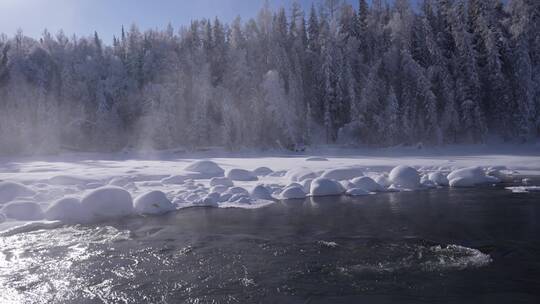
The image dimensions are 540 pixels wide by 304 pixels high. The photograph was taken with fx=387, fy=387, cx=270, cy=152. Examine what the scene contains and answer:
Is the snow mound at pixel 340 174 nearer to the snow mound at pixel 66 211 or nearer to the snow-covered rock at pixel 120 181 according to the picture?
the snow-covered rock at pixel 120 181

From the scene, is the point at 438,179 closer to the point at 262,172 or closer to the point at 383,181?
the point at 383,181

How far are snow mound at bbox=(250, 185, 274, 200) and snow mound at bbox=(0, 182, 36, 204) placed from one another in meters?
8.76

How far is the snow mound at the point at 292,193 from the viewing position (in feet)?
53.5

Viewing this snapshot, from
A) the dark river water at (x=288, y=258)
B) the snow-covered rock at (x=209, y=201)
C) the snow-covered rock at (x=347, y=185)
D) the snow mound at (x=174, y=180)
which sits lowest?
the dark river water at (x=288, y=258)

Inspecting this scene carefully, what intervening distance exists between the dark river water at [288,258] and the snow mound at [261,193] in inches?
102

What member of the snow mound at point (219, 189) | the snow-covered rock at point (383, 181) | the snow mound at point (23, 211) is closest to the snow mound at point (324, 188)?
the snow-covered rock at point (383, 181)

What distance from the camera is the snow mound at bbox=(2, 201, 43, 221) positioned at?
12664 millimetres

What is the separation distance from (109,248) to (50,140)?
142ft

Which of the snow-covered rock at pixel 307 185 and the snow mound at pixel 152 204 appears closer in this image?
the snow mound at pixel 152 204

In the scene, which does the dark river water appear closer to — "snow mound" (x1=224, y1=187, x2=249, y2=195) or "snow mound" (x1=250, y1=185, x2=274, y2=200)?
"snow mound" (x1=250, y1=185, x2=274, y2=200)

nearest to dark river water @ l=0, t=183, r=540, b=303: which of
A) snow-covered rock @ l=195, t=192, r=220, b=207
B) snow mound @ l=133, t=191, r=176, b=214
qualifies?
snow mound @ l=133, t=191, r=176, b=214

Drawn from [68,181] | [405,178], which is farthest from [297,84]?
[68,181]

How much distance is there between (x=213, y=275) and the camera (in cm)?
754

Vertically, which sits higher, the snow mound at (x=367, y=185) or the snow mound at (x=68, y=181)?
the snow mound at (x=68, y=181)
